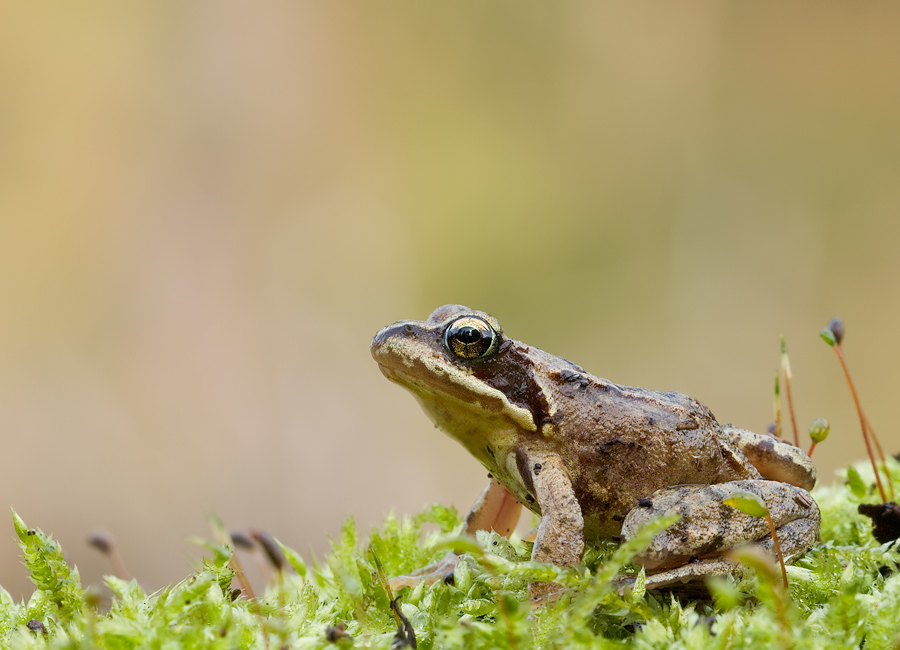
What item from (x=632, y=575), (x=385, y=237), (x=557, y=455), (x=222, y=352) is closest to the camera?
(x=632, y=575)

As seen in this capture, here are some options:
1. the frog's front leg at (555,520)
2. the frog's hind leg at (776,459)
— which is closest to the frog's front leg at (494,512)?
the frog's front leg at (555,520)

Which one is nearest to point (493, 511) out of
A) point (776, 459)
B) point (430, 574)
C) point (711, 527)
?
point (430, 574)

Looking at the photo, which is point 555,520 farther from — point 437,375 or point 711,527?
point 437,375

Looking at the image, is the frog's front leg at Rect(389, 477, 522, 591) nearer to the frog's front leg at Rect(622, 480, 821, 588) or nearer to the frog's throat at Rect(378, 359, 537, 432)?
the frog's throat at Rect(378, 359, 537, 432)

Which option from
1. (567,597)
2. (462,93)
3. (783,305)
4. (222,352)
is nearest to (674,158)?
(783,305)

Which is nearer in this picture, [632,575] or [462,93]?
[632,575]

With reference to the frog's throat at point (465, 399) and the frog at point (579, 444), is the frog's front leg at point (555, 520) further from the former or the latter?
→ the frog's throat at point (465, 399)

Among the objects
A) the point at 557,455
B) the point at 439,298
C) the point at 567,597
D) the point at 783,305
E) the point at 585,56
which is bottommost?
the point at 567,597

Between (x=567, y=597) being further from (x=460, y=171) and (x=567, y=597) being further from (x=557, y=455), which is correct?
(x=460, y=171)
